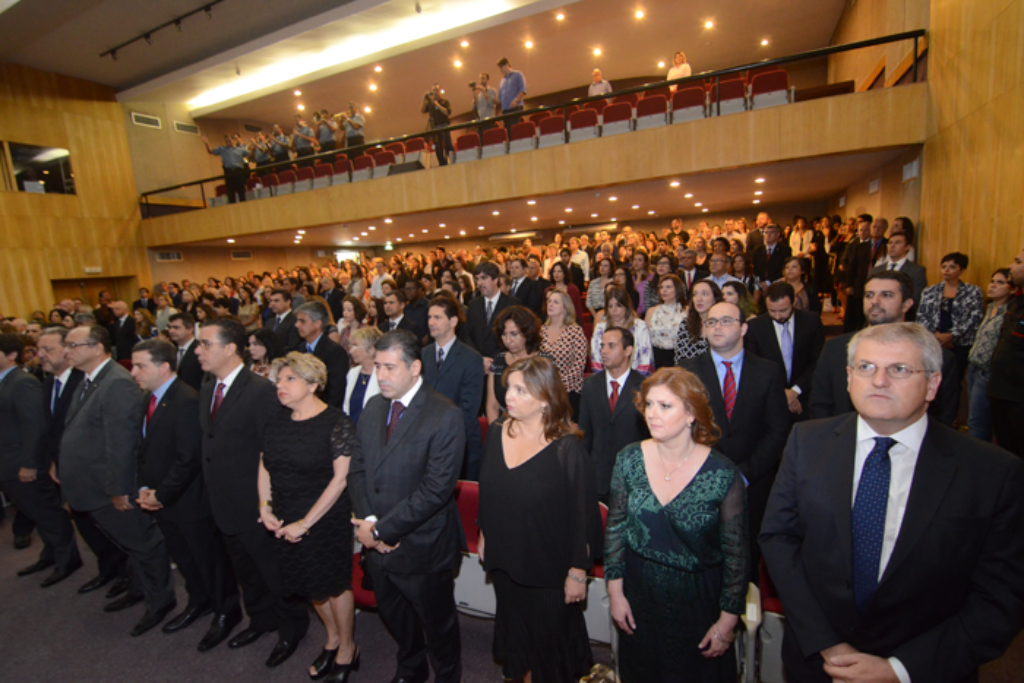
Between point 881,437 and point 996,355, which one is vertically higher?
point 881,437

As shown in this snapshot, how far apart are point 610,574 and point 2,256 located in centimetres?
1450

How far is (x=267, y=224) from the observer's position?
1118 cm

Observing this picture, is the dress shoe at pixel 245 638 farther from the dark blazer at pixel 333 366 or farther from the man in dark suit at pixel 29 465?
the man in dark suit at pixel 29 465

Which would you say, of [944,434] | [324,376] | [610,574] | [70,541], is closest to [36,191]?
[70,541]

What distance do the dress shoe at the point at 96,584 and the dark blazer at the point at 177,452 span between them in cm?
137

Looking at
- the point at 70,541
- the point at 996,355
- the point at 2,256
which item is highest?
the point at 2,256

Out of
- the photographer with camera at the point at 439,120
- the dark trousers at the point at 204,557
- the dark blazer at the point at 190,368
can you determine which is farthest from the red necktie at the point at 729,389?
the photographer with camera at the point at 439,120

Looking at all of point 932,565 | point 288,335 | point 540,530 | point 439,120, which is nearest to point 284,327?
point 288,335

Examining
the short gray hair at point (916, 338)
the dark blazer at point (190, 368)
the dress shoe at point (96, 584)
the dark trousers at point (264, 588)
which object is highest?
the short gray hair at point (916, 338)

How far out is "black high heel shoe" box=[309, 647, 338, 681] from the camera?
92.6 inches

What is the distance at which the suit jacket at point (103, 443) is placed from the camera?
2.74 m

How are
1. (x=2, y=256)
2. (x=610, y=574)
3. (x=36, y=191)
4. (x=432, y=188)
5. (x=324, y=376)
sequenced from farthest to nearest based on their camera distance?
1. (x=36, y=191)
2. (x=2, y=256)
3. (x=432, y=188)
4. (x=324, y=376)
5. (x=610, y=574)

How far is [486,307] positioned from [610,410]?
247 cm

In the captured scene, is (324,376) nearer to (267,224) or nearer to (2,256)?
(267,224)
